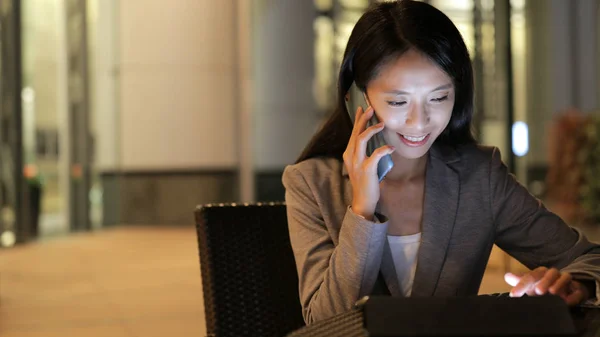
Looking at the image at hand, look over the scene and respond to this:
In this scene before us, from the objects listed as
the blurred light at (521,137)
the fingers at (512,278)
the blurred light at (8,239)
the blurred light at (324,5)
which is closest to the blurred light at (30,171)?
the blurred light at (8,239)

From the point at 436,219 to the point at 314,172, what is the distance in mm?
267

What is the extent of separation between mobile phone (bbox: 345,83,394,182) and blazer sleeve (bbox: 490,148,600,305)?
263mm

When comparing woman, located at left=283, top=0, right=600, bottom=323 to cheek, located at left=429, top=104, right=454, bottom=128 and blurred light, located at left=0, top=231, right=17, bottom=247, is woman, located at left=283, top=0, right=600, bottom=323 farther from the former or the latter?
blurred light, located at left=0, top=231, right=17, bottom=247

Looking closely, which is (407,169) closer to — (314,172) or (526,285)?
(314,172)

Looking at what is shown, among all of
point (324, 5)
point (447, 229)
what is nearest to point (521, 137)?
point (324, 5)

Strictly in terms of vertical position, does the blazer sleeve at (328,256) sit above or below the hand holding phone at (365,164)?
below

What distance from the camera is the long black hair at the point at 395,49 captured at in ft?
4.83

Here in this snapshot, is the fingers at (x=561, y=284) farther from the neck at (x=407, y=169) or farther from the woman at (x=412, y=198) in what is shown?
the neck at (x=407, y=169)

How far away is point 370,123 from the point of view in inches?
60.2

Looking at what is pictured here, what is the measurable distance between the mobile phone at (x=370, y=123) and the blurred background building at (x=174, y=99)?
26.4 ft

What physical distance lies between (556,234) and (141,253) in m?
6.25

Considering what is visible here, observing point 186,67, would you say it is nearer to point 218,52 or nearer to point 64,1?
point 218,52

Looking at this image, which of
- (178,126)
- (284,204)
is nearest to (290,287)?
(284,204)

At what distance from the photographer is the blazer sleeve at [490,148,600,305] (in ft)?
5.10
